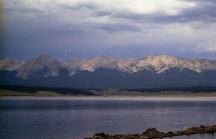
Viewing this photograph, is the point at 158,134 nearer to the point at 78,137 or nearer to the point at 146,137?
the point at 146,137

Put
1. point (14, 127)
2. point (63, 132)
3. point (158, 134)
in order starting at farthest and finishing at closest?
point (14, 127), point (63, 132), point (158, 134)

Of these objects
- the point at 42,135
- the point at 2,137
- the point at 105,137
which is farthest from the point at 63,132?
the point at 105,137

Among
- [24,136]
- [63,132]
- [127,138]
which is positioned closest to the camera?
[127,138]

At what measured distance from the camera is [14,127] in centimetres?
10669

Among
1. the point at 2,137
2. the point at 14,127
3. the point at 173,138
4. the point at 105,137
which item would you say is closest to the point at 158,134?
the point at 173,138

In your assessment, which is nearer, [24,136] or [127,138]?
[127,138]

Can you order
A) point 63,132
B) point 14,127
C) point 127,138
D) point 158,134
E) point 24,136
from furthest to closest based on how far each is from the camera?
1. point 14,127
2. point 63,132
3. point 24,136
4. point 158,134
5. point 127,138

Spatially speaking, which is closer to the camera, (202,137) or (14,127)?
(202,137)

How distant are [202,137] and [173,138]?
5061 mm

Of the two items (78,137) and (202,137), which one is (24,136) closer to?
(78,137)

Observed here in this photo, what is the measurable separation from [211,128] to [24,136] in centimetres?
3562

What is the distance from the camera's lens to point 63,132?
9375 cm

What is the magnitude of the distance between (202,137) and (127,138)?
42.1ft

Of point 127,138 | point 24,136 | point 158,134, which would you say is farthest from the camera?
point 24,136
